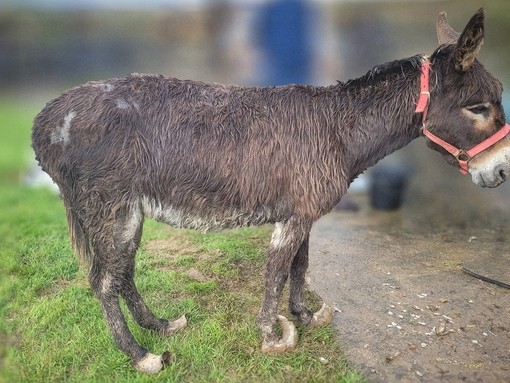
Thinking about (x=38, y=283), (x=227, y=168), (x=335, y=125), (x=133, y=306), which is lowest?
(x=38, y=283)

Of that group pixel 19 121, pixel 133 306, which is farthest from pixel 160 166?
pixel 19 121

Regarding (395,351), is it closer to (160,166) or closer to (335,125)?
(335,125)

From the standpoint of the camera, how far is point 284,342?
3.02 metres

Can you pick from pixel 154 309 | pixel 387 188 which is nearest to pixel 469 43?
pixel 154 309

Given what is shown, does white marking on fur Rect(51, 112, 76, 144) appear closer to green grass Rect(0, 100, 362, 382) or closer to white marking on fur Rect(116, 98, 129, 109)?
white marking on fur Rect(116, 98, 129, 109)

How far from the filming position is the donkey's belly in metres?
2.72

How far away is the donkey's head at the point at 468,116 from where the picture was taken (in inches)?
101

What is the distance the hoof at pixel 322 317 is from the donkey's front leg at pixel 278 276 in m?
0.25

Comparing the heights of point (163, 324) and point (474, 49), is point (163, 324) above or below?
below

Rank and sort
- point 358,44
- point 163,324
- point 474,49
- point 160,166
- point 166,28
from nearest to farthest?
1. point 474,49
2. point 160,166
3. point 163,324
4. point 166,28
5. point 358,44

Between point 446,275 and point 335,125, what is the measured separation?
221 cm

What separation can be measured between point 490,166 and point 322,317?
162cm

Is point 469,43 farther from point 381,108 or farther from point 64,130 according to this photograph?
point 64,130

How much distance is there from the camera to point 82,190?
101 inches
